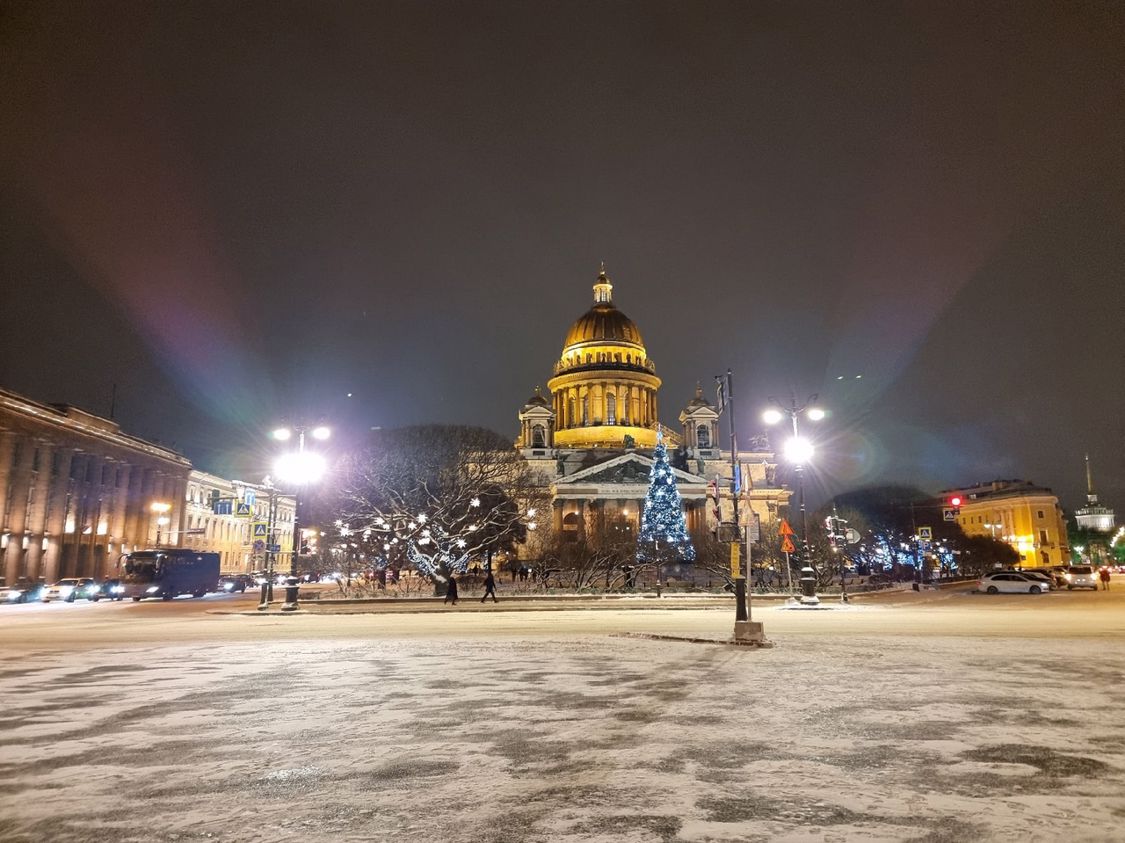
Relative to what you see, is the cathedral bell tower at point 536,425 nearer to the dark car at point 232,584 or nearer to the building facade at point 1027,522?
the dark car at point 232,584

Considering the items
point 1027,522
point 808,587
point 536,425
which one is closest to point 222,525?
point 536,425

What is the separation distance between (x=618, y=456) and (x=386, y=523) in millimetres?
54194

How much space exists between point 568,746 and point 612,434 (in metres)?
102

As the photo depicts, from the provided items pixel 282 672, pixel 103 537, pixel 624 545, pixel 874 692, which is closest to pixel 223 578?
pixel 103 537

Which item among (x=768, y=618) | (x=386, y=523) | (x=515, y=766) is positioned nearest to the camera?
(x=515, y=766)

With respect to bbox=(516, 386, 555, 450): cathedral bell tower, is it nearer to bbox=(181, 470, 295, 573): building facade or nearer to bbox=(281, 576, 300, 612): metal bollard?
bbox=(181, 470, 295, 573): building facade

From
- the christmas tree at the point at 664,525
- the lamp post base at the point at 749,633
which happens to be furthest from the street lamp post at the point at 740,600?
the christmas tree at the point at 664,525

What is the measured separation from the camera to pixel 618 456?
306 feet

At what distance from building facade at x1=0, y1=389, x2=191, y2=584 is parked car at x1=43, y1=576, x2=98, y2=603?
34.8 feet

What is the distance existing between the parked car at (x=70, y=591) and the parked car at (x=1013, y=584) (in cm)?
5249

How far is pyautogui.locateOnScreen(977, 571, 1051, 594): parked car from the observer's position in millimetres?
43438

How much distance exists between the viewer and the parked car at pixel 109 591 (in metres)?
46.1

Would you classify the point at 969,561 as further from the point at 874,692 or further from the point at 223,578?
the point at 874,692

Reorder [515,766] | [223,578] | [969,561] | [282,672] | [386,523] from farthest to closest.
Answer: [969,561]
[223,578]
[386,523]
[282,672]
[515,766]
